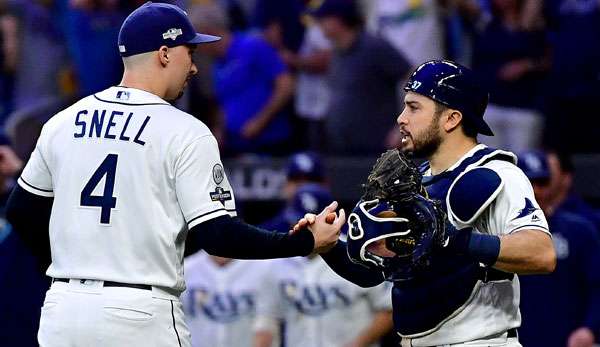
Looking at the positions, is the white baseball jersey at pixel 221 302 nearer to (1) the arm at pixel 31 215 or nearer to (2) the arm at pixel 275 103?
(2) the arm at pixel 275 103

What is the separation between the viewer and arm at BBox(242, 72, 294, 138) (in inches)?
371

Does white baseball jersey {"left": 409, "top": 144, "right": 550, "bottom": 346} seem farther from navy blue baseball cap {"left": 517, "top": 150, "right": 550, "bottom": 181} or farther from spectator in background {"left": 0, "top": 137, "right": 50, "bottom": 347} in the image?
navy blue baseball cap {"left": 517, "top": 150, "right": 550, "bottom": 181}

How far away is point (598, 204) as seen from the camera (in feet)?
29.5

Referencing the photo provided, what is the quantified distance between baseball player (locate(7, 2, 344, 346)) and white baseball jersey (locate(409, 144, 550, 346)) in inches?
21.0

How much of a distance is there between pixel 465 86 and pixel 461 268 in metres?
0.68

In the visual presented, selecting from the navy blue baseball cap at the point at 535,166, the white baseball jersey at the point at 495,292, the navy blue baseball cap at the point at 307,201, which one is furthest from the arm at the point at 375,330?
the white baseball jersey at the point at 495,292

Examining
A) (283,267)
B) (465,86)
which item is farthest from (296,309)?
(465,86)

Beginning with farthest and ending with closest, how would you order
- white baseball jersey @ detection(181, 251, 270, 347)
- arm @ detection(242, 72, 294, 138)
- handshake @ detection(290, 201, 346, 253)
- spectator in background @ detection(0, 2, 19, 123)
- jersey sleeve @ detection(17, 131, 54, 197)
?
spectator in background @ detection(0, 2, 19, 123), arm @ detection(242, 72, 294, 138), white baseball jersey @ detection(181, 251, 270, 347), jersey sleeve @ detection(17, 131, 54, 197), handshake @ detection(290, 201, 346, 253)

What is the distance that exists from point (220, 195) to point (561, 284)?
3.55 m

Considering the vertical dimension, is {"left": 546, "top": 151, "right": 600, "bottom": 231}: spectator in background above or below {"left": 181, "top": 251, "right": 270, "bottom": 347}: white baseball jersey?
above

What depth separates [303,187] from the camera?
26.0 ft

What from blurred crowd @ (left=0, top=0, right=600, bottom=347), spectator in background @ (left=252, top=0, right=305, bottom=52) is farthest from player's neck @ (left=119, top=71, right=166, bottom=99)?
spectator in background @ (left=252, top=0, right=305, bottom=52)

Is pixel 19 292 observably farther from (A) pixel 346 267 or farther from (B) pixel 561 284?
(B) pixel 561 284

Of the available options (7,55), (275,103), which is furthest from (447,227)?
(7,55)
